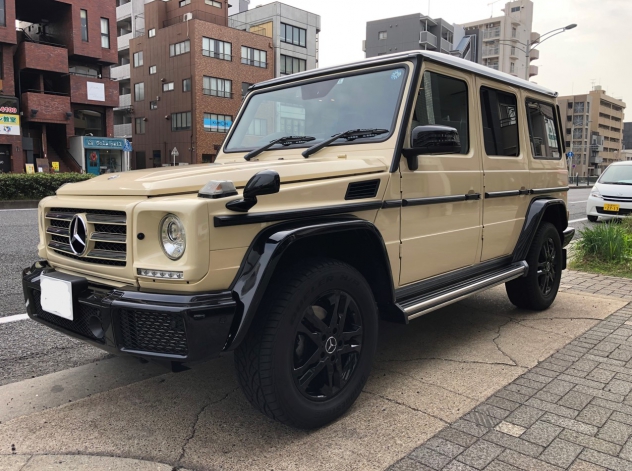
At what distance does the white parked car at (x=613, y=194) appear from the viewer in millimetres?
12375

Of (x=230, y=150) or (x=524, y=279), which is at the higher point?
(x=230, y=150)

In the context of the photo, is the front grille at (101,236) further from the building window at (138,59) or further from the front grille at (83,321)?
the building window at (138,59)

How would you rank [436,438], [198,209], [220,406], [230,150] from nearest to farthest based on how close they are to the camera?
1. [198,209]
2. [436,438]
3. [220,406]
4. [230,150]

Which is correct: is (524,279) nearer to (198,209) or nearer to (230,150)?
(230,150)

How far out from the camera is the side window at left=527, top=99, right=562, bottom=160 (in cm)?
464

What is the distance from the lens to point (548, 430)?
260cm

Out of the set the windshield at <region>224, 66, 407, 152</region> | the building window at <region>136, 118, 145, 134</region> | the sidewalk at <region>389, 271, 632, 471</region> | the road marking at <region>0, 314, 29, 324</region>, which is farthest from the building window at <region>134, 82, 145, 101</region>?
the sidewalk at <region>389, 271, 632, 471</region>

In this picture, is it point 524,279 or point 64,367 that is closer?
point 64,367

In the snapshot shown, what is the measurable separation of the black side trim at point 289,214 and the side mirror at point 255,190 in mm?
41

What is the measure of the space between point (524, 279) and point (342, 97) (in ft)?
8.21

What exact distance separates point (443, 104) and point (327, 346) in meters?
1.94

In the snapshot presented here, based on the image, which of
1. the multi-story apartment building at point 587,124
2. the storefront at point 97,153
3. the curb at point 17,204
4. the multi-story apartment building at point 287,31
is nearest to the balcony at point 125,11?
the multi-story apartment building at point 287,31

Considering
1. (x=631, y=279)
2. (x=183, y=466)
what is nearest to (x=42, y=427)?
(x=183, y=466)

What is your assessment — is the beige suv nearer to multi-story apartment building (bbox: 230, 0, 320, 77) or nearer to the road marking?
the road marking
